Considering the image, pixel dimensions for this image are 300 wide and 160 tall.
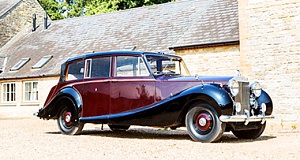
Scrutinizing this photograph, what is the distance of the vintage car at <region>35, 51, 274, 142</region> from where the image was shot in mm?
7301

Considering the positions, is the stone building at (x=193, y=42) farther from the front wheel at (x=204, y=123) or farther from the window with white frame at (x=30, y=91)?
the front wheel at (x=204, y=123)

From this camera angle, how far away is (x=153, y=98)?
8.04 meters

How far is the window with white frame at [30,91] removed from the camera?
73.3ft

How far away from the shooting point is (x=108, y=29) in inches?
923

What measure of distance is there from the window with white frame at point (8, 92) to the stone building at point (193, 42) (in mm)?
61

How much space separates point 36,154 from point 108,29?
17938mm

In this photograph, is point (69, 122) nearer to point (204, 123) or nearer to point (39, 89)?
point (204, 123)

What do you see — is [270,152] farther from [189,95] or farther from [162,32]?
[162,32]

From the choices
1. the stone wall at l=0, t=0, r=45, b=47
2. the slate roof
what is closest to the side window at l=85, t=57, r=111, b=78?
the slate roof

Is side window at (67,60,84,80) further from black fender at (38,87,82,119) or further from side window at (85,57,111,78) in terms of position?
black fender at (38,87,82,119)

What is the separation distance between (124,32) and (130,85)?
14.1m

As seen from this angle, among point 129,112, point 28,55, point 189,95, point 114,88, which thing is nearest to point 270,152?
point 189,95

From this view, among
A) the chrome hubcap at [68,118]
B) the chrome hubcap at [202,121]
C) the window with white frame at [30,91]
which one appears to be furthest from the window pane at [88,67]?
the window with white frame at [30,91]

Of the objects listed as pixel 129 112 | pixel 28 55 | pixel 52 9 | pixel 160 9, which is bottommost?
pixel 129 112
